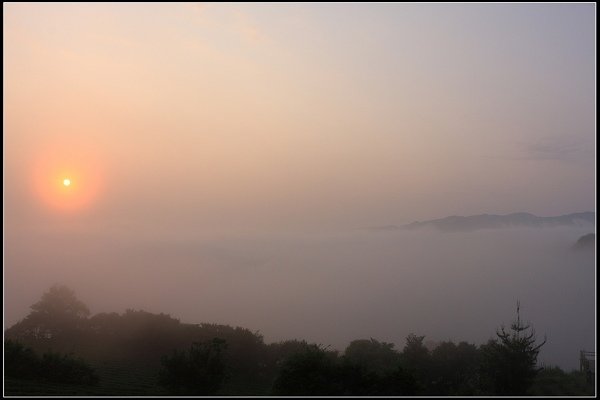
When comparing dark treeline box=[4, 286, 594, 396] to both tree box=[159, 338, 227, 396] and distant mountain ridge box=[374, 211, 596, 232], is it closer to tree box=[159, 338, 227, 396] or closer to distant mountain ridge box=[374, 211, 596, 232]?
tree box=[159, 338, 227, 396]

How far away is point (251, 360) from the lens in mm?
29453

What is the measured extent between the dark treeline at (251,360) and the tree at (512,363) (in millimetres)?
40

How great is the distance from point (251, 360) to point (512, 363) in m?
14.7

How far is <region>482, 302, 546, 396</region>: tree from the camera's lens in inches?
768

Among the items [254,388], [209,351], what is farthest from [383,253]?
[209,351]

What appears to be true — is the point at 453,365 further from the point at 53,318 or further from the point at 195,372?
the point at 53,318

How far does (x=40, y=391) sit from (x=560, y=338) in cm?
3040

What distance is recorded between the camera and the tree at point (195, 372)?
56.4ft

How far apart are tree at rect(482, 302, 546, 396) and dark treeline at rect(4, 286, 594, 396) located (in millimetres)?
40

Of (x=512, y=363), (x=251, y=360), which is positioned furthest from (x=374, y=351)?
(x=512, y=363)

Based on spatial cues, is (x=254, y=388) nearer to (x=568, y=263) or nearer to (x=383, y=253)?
(x=568, y=263)

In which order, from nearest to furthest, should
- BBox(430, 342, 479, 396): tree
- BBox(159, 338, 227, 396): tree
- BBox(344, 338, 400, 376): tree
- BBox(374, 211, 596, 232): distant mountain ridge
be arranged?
BBox(159, 338, 227, 396): tree < BBox(430, 342, 479, 396): tree < BBox(344, 338, 400, 376): tree < BBox(374, 211, 596, 232): distant mountain ridge

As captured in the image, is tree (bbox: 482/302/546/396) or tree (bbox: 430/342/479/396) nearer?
tree (bbox: 482/302/546/396)

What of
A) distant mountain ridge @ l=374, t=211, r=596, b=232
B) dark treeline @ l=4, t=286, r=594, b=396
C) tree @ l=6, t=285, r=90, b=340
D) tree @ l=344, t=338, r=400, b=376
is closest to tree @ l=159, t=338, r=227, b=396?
dark treeline @ l=4, t=286, r=594, b=396
